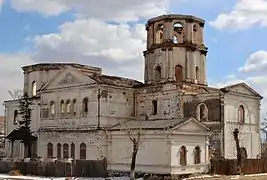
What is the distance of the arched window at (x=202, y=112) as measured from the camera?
4109cm

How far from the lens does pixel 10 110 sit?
55688 millimetres

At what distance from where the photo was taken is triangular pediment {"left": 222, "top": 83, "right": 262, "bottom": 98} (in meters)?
41.5

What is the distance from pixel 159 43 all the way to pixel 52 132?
13107mm

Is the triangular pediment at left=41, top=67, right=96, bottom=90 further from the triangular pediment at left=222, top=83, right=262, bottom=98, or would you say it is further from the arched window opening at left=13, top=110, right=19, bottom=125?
the triangular pediment at left=222, top=83, right=262, bottom=98

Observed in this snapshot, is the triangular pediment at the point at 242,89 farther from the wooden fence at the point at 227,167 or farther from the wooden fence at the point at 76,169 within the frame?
the wooden fence at the point at 76,169

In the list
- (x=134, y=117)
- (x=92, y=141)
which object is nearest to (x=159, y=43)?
(x=134, y=117)

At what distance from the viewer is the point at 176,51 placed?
44.9 meters

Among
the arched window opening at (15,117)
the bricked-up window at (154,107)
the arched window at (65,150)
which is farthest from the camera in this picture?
the arched window opening at (15,117)

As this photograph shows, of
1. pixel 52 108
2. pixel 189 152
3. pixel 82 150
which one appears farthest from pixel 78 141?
pixel 189 152

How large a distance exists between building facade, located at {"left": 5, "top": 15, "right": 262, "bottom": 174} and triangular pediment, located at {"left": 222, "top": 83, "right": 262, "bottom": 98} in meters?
Result: 0.09

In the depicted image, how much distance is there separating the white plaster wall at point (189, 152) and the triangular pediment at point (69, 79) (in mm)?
10084

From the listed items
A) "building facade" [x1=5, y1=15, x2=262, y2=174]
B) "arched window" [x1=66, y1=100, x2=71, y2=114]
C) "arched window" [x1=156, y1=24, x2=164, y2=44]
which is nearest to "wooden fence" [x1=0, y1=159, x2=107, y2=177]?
"building facade" [x1=5, y1=15, x2=262, y2=174]

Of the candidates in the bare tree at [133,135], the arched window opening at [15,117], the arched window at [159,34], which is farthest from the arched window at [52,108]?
the arched window at [159,34]

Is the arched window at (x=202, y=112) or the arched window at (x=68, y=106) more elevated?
the arched window at (x=68, y=106)
